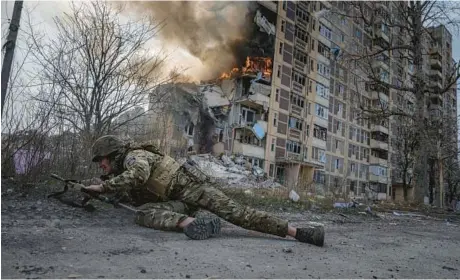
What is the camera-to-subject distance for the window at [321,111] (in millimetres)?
37716

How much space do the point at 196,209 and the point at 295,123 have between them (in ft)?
106

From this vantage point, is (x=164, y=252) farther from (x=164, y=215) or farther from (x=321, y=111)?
(x=321, y=111)

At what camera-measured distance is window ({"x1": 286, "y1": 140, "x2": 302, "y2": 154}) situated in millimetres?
34494

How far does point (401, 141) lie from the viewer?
2938 centimetres

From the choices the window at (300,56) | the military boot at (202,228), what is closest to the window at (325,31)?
the window at (300,56)

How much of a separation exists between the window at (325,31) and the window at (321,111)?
7.43 m

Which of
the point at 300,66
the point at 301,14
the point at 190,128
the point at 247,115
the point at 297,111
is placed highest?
the point at 301,14

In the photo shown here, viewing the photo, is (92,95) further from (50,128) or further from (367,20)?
(367,20)

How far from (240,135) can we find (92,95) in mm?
24211

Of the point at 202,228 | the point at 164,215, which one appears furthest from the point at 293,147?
the point at 202,228

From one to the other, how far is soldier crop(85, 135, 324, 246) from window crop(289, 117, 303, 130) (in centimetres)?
3152

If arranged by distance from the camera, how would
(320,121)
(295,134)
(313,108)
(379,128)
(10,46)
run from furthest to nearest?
(379,128), (320,121), (313,108), (295,134), (10,46)

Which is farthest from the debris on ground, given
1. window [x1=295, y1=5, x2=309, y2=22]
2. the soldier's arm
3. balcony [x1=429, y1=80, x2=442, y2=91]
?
window [x1=295, y1=5, x2=309, y2=22]

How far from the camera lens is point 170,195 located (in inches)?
148
